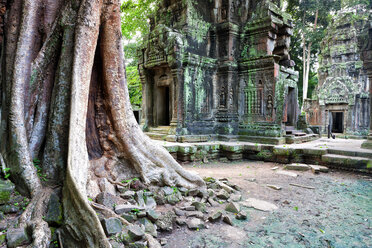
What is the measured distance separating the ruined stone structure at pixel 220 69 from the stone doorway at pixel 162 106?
0.19ft

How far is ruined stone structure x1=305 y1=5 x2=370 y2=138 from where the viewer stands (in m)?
16.0

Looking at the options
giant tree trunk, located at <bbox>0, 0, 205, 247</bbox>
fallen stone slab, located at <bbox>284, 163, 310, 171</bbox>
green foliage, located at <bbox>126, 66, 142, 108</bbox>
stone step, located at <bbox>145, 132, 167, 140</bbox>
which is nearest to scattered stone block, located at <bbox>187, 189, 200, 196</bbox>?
giant tree trunk, located at <bbox>0, 0, 205, 247</bbox>

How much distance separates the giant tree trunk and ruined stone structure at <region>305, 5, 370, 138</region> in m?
16.6

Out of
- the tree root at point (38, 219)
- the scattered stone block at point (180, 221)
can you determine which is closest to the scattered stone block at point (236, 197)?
the scattered stone block at point (180, 221)

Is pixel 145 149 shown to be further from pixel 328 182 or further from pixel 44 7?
pixel 328 182

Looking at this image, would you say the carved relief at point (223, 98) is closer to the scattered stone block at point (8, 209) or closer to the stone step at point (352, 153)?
the stone step at point (352, 153)

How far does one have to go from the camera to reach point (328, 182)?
4953 millimetres

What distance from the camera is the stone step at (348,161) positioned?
18.5ft

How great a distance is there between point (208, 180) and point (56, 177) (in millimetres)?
2475

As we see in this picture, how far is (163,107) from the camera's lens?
9.41 meters

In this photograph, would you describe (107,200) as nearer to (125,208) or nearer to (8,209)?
(125,208)

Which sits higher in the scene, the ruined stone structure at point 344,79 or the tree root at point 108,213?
the ruined stone structure at point 344,79

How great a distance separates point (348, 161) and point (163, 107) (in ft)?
20.4

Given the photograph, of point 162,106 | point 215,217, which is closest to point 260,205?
point 215,217
